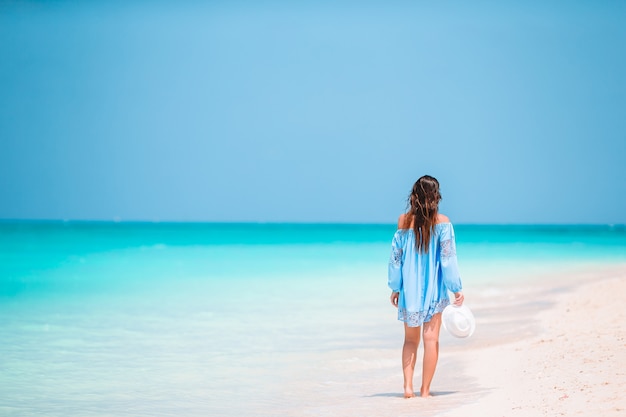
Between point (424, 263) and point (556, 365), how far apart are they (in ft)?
4.22

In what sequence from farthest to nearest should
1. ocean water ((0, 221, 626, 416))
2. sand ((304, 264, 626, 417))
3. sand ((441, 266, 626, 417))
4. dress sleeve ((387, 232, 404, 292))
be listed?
1. ocean water ((0, 221, 626, 416))
2. dress sleeve ((387, 232, 404, 292))
3. sand ((304, 264, 626, 417))
4. sand ((441, 266, 626, 417))

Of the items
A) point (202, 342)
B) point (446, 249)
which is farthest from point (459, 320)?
point (202, 342)

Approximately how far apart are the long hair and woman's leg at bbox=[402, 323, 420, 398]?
0.49 metres

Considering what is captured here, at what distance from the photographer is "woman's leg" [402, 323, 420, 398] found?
14.7 feet

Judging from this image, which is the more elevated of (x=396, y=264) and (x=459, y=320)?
(x=396, y=264)

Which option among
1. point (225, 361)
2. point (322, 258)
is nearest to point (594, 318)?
point (225, 361)

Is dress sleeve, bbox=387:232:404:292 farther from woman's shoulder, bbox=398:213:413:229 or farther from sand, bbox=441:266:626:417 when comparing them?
sand, bbox=441:266:626:417

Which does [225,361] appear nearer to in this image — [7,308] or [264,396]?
[264,396]

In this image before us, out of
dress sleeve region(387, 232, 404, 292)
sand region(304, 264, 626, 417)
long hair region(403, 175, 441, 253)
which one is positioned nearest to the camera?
sand region(304, 264, 626, 417)

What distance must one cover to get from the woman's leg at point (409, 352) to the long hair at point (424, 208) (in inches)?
19.1

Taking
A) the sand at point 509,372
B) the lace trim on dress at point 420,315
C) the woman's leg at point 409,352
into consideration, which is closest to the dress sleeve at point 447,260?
the lace trim on dress at point 420,315

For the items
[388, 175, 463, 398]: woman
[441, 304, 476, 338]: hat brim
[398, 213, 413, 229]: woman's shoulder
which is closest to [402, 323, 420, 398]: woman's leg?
[388, 175, 463, 398]: woman

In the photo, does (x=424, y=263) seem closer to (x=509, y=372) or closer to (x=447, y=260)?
(x=447, y=260)

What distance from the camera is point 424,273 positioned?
4.43 metres
